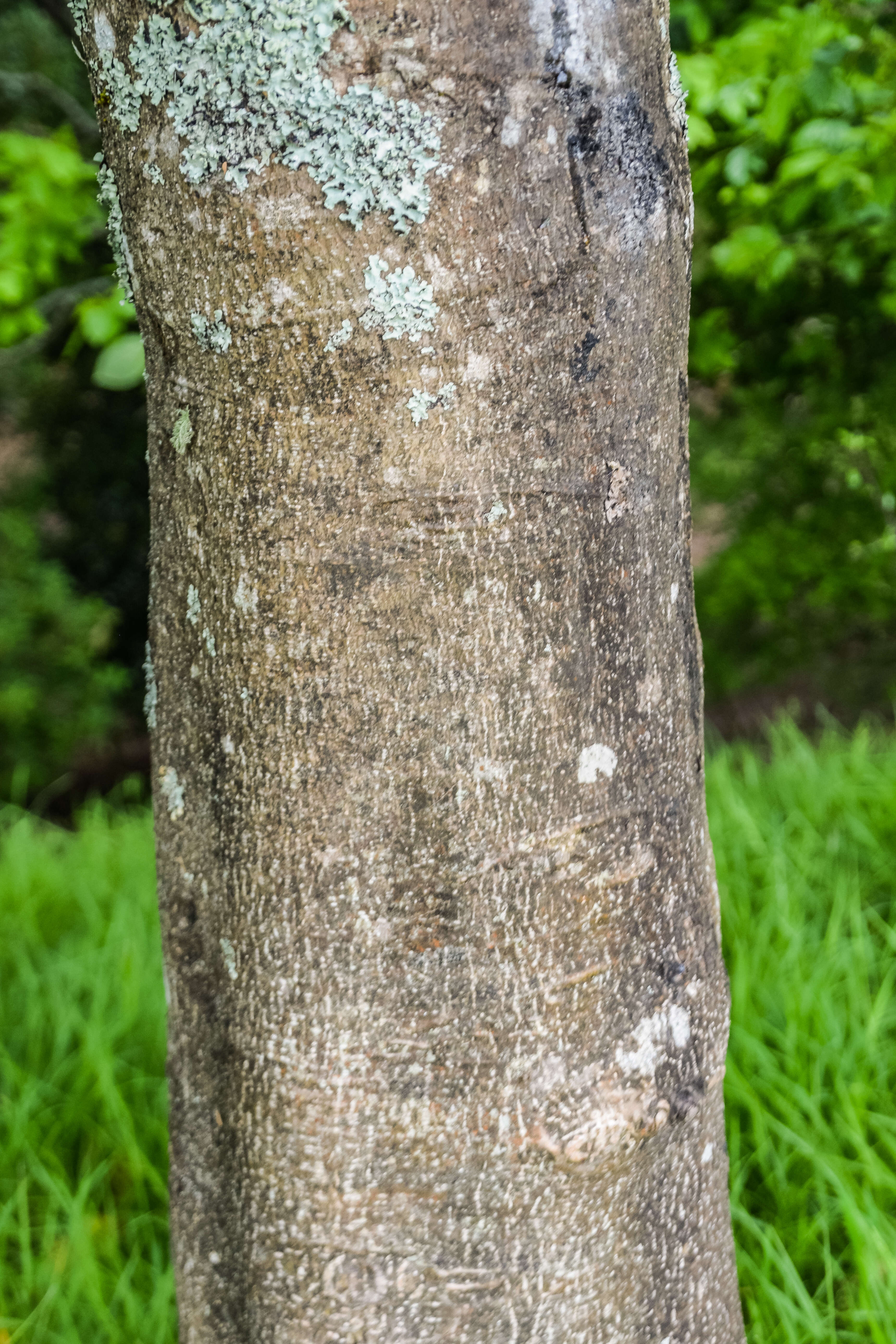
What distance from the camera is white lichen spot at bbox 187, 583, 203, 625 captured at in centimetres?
75

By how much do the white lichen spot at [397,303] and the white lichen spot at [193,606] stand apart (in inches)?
9.7

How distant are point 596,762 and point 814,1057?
121cm

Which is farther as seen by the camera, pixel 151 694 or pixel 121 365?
pixel 121 365

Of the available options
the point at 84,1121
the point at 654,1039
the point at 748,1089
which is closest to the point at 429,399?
the point at 654,1039

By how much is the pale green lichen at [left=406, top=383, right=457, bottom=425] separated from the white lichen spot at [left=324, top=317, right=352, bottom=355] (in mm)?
58

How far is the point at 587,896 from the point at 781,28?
1.76 meters

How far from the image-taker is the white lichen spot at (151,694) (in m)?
0.83

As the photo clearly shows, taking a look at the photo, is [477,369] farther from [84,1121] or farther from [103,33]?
[84,1121]

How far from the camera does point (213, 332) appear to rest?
0.68 m

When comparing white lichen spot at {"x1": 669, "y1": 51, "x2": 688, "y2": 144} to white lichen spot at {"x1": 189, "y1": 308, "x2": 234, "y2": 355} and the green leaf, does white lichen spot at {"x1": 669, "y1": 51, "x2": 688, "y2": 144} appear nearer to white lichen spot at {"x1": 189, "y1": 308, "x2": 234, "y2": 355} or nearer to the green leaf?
white lichen spot at {"x1": 189, "y1": 308, "x2": 234, "y2": 355}

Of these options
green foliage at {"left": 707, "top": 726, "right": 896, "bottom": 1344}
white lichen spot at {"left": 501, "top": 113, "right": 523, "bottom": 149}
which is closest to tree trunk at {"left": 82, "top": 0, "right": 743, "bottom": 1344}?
white lichen spot at {"left": 501, "top": 113, "right": 523, "bottom": 149}

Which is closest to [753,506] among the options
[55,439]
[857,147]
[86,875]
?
[857,147]

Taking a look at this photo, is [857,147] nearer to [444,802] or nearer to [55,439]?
[444,802]

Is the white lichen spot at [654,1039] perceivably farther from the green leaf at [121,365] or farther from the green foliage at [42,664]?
the green foliage at [42,664]
